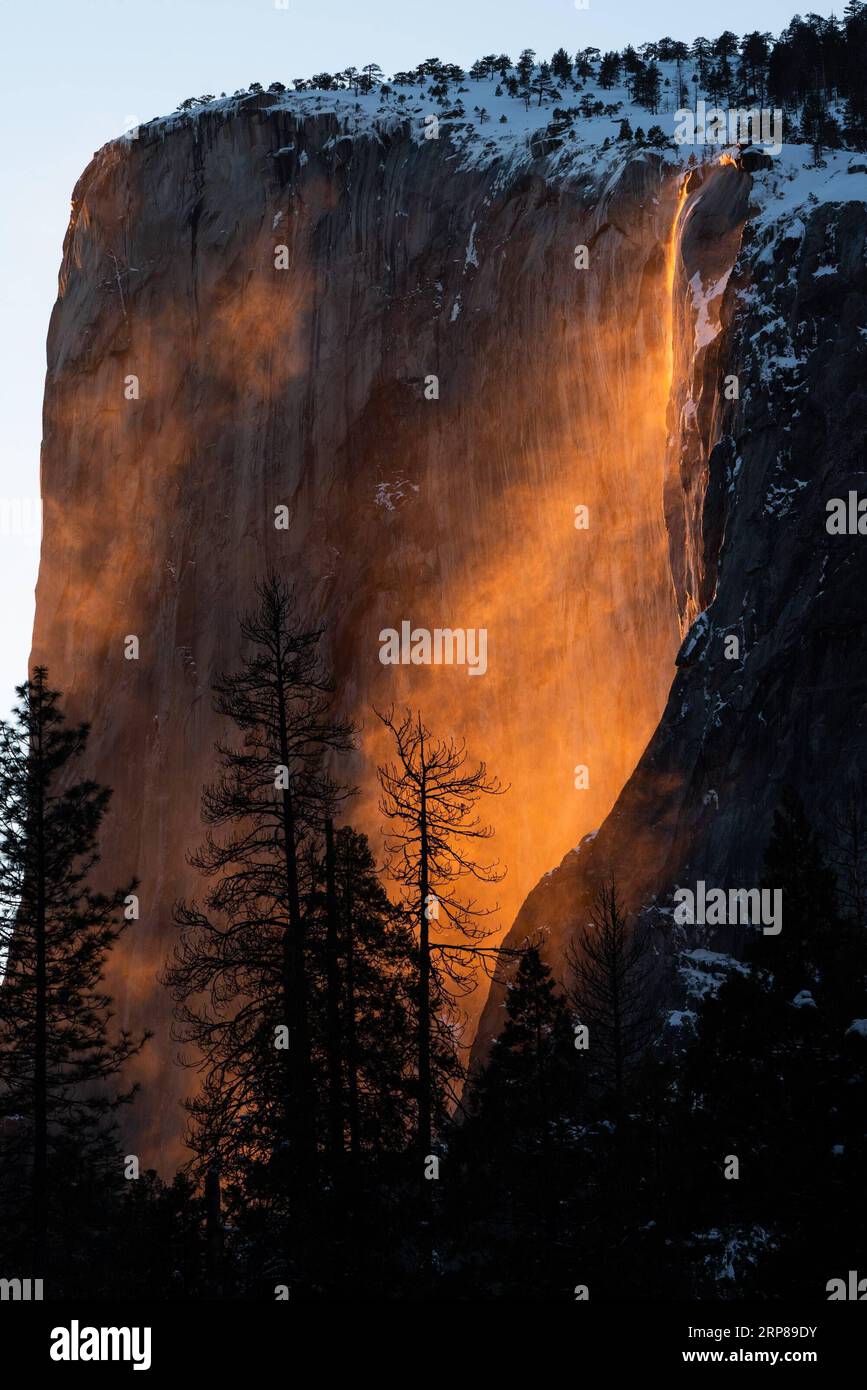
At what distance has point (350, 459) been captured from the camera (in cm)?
6116

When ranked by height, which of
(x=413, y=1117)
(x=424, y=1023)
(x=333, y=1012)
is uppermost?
(x=333, y=1012)

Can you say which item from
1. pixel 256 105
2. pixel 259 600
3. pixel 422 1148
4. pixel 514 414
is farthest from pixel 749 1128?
pixel 256 105

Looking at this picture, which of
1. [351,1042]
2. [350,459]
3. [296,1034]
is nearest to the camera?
[296,1034]

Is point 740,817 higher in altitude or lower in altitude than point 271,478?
lower

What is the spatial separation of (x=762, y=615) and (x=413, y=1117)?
14.6 metres

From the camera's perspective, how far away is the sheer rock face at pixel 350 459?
5191cm

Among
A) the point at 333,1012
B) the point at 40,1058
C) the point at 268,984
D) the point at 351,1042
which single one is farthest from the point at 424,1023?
the point at 40,1058

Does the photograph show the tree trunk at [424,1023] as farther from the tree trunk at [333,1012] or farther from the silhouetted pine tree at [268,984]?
the silhouetted pine tree at [268,984]

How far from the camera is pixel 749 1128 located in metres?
19.2

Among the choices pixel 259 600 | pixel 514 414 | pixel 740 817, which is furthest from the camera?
pixel 259 600

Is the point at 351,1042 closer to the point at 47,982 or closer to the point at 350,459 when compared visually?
the point at 47,982

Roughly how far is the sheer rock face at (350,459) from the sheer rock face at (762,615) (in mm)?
12274

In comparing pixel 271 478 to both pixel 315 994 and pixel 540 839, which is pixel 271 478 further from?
pixel 315 994

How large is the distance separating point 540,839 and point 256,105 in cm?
3387
